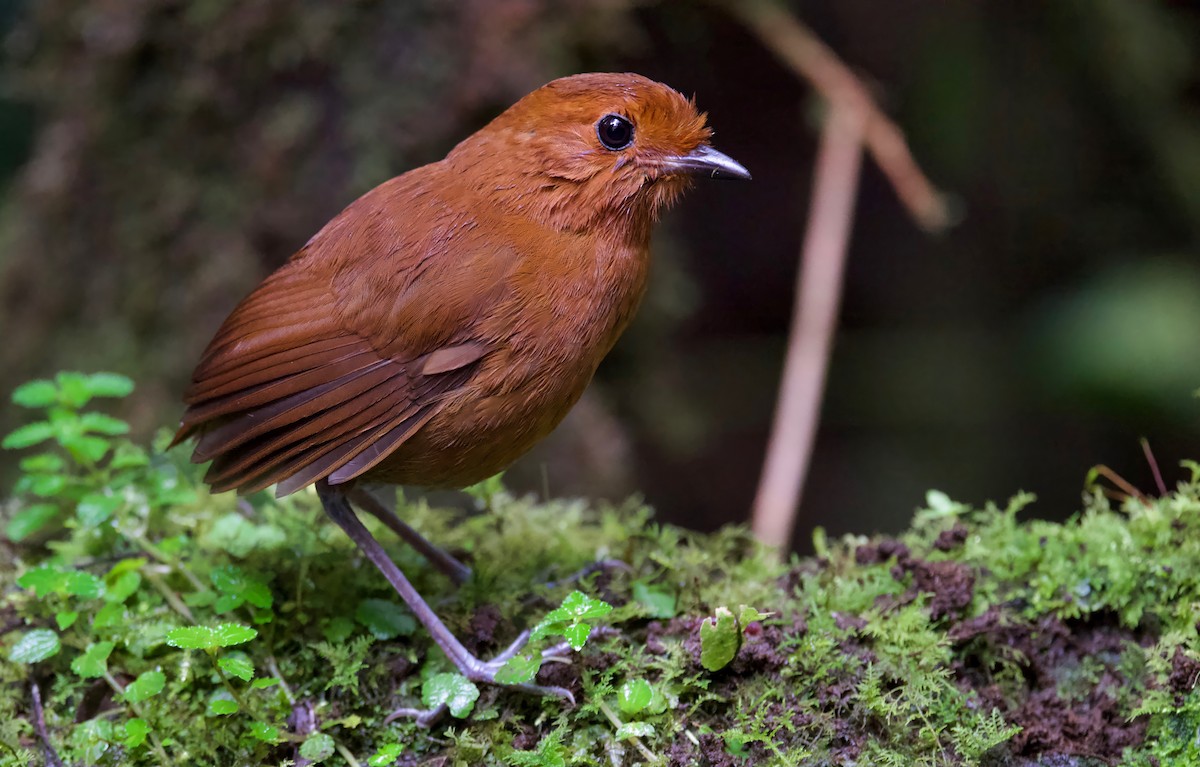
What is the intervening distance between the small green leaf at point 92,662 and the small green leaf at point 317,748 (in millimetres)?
600

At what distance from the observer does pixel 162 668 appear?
2.68 metres

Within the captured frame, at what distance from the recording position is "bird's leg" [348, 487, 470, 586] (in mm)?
3094

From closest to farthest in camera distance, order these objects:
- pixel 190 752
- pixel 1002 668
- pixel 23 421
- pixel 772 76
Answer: pixel 190 752 < pixel 1002 668 < pixel 23 421 < pixel 772 76

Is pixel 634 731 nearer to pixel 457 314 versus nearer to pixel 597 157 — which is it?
pixel 457 314

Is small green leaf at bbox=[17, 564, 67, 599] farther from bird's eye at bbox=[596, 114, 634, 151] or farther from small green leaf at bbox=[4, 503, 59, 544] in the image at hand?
bird's eye at bbox=[596, 114, 634, 151]

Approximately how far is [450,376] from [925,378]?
4189mm

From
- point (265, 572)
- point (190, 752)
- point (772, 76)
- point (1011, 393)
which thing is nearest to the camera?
point (190, 752)

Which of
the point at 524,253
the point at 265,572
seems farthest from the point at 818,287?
the point at 265,572

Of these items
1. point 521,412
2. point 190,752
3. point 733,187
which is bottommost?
point 190,752

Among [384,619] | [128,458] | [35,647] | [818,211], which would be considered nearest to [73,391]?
[128,458]

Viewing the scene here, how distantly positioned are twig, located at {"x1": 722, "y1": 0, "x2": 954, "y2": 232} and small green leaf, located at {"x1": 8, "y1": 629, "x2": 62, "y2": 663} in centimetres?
403

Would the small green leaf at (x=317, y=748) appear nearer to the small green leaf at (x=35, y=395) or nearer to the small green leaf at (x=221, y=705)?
the small green leaf at (x=221, y=705)

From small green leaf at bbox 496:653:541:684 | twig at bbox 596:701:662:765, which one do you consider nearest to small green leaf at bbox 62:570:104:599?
small green leaf at bbox 496:653:541:684

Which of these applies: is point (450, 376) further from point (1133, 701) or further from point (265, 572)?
point (1133, 701)
